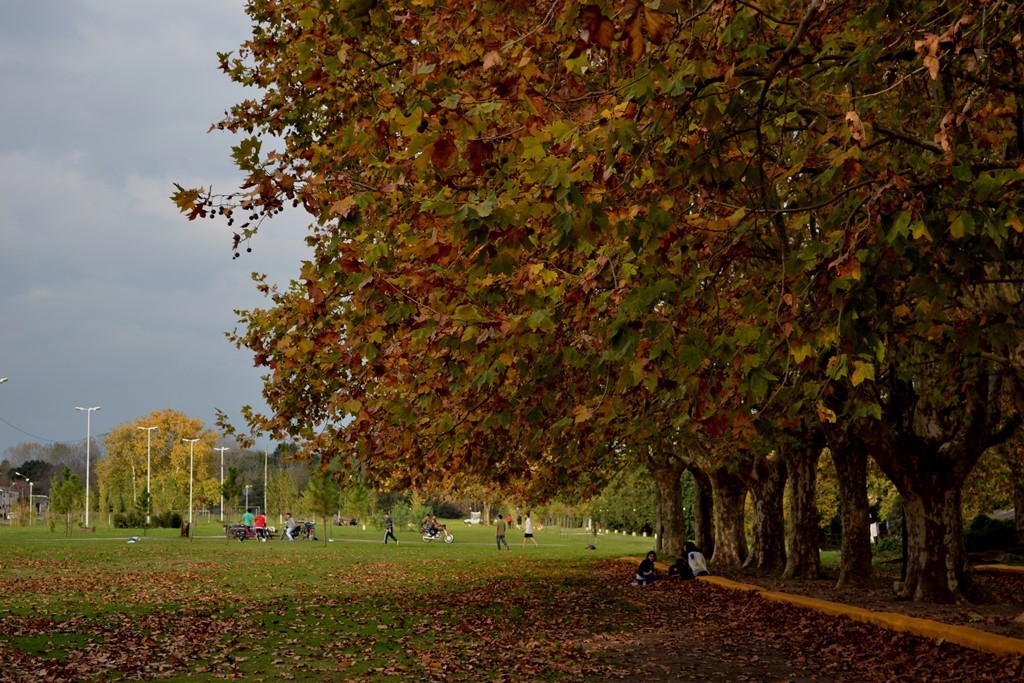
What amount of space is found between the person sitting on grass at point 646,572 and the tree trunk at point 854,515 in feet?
16.7

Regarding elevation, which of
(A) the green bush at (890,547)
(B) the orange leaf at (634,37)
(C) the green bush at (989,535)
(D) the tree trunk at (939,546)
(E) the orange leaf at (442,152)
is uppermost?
(B) the orange leaf at (634,37)

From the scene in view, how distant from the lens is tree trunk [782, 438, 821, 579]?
2836 centimetres

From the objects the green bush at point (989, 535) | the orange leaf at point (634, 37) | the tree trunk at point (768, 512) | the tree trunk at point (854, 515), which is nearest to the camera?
the orange leaf at point (634, 37)

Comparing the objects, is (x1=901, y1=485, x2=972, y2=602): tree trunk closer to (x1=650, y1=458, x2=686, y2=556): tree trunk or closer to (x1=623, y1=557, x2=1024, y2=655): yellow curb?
(x1=623, y1=557, x2=1024, y2=655): yellow curb

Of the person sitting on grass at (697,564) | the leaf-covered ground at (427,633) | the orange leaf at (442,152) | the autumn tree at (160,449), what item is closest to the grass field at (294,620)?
the leaf-covered ground at (427,633)

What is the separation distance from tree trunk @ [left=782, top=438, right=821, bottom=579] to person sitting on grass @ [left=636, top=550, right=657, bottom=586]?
3545mm

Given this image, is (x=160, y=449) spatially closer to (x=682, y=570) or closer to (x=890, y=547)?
(x=890, y=547)

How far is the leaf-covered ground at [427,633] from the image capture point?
13.0 meters

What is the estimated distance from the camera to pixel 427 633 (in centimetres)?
1772

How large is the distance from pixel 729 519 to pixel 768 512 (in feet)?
17.1

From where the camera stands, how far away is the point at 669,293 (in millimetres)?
8336

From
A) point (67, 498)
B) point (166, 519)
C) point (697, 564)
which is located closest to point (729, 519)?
point (697, 564)

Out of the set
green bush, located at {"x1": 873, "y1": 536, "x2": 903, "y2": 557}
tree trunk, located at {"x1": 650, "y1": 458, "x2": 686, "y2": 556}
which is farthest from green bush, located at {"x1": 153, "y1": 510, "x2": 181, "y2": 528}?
green bush, located at {"x1": 873, "y1": 536, "x2": 903, "y2": 557}

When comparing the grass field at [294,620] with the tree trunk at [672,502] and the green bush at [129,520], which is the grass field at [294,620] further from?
the green bush at [129,520]
